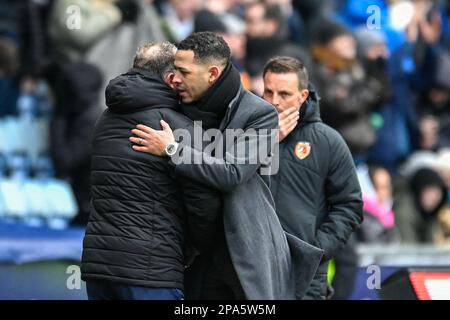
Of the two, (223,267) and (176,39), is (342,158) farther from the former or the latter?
(176,39)

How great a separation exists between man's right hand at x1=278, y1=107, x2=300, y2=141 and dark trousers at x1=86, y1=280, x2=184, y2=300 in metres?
1.25

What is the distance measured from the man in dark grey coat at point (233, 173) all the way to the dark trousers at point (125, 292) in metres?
0.34

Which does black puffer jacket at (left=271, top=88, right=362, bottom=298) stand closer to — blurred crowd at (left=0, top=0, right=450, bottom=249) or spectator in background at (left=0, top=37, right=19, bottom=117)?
blurred crowd at (left=0, top=0, right=450, bottom=249)

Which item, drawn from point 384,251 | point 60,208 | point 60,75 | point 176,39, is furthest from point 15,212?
point 384,251

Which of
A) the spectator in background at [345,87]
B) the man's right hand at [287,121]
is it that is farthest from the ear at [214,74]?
the spectator in background at [345,87]

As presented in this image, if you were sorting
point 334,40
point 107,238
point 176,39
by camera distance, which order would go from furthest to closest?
point 334,40 < point 176,39 < point 107,238

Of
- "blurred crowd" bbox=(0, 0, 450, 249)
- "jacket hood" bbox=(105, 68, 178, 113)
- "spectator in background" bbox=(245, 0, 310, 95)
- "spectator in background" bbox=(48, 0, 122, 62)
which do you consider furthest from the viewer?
"spectator in background" bbox=(245, 0, 310, 95)

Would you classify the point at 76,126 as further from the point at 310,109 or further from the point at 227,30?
the point at 310,109

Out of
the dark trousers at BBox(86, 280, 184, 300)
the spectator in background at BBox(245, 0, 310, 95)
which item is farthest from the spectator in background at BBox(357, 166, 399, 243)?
the dark trousers at BBox(86, 280, 184, 300)

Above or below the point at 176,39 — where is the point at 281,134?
below

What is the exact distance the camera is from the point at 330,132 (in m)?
7.33

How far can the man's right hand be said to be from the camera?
7113 millimetres

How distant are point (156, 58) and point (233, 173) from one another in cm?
81
